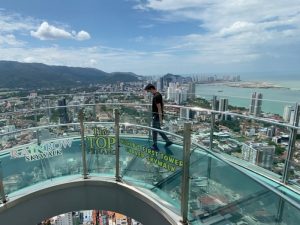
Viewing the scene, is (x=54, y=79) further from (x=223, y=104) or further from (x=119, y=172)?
(x=223, y=104)

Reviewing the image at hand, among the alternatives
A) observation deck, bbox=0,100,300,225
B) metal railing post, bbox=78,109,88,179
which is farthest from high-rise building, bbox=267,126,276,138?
metal railing post, bbox=78,109,88,179

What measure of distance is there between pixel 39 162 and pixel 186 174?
8.06ft

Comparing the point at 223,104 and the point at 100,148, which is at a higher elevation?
the point at 223,104

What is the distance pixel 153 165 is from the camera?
3.45 metres

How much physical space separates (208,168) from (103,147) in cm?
188

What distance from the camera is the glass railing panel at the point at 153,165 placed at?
2984 mm

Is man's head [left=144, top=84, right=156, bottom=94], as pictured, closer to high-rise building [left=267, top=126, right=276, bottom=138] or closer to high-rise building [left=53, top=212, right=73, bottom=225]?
high-rise building [left=267, top=126, right=276, bottom=138]

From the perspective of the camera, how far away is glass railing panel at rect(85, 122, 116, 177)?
12.7 ft

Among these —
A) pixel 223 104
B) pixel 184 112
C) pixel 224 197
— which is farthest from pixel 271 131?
pixel 184 112

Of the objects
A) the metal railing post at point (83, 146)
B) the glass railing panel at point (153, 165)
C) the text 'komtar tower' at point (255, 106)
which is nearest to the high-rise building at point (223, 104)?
the text 'komtar tower' at point (255, 106)

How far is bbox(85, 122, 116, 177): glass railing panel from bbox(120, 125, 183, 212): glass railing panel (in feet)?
0.63

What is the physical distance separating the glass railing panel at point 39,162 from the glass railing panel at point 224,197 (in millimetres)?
2169

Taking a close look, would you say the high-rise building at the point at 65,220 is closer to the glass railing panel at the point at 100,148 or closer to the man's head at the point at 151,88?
the glass railing panel at the point at 100,148

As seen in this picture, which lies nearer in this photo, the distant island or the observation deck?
→ the observation deck
